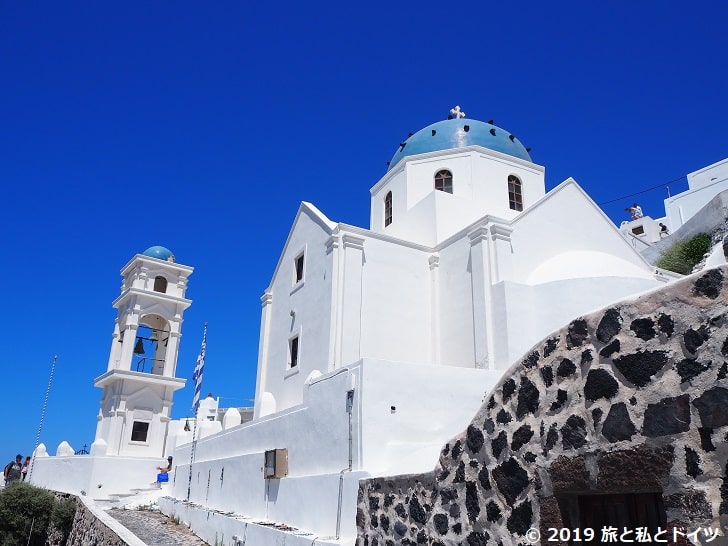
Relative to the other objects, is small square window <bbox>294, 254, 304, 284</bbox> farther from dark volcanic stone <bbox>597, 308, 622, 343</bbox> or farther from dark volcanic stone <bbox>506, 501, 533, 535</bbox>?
dark volcanic stone <bbox>597, 308, 622, 343</bbox>

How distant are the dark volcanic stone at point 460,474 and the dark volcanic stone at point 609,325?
1.74 meters

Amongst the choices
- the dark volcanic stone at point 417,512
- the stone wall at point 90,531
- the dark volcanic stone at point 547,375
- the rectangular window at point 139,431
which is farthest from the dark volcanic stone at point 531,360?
the rectangular window at point 139,431


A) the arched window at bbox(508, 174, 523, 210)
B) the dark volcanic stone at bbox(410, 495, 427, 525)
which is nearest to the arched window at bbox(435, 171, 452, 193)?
the arched window at bbox(508, 174, 523, 210)

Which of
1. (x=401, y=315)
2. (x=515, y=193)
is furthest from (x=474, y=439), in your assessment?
(x=515, y=193)

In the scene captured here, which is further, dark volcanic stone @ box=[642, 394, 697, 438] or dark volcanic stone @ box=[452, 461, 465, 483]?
dark volcanic stone @ box=[452, 461, 465, 483]

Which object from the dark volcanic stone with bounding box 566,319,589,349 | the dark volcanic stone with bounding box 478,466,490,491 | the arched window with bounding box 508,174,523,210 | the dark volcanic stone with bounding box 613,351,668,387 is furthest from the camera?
the arched window with bounding box 508,174,523,210

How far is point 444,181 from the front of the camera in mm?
17953

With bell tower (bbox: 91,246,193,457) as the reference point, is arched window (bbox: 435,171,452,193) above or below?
above

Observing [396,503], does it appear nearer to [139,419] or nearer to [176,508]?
[176,508]

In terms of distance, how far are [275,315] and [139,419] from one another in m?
9.60

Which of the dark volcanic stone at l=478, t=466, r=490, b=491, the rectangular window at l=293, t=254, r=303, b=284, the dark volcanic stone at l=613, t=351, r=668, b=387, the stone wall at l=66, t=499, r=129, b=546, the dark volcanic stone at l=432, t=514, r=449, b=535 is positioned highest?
the rectangular window at l=293, t=254, r=303, b=284

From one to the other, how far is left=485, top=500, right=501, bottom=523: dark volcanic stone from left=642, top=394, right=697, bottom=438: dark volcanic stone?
145 centimetres

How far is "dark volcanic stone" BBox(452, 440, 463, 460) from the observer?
15.9ft

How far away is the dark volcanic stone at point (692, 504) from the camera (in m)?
2.94
